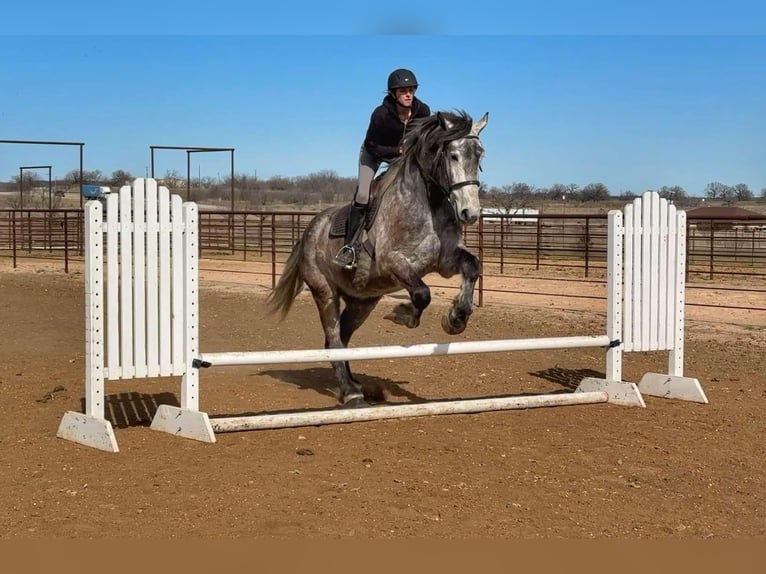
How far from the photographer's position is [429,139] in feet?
17.1

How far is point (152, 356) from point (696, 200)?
50.9 m

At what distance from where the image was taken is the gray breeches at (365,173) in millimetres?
5750

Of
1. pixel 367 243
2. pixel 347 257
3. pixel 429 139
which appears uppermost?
pixel 429 139

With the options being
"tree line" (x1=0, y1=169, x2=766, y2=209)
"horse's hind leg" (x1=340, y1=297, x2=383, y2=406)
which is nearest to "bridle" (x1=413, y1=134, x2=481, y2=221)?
"horse's hind leg" (x1=340, y1=297, x2=383, y2=406)

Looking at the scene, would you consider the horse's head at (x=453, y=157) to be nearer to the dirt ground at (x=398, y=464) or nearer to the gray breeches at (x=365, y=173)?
the gray breeches at (x=365, y=173)

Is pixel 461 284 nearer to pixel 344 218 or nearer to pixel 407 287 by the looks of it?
pixel 407 287

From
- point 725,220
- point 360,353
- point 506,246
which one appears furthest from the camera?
point 506,246

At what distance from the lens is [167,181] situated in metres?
31.2

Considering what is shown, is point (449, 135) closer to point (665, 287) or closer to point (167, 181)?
point (665, 287)

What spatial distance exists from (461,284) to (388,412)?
96 centimetres

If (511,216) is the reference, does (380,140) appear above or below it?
above

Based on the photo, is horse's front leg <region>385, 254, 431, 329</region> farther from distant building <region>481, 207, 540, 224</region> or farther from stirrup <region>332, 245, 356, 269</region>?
distant building <region>481, 207, 540, 224</region>

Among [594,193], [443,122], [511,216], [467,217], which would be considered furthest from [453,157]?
[594,193]

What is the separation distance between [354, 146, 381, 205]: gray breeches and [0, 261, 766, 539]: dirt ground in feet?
5.31
